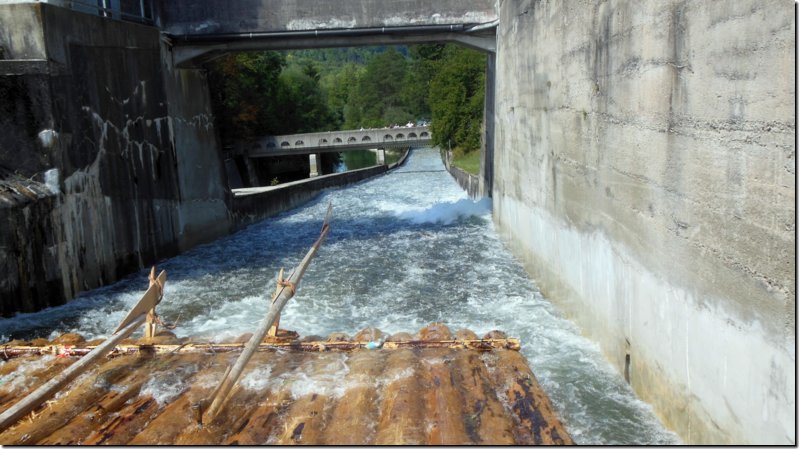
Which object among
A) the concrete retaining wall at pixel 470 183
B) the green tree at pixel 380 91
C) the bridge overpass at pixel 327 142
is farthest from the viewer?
the green tree at pixel 380 91

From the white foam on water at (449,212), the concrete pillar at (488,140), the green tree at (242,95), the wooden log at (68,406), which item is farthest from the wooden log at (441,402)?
the green tree at (242,95)

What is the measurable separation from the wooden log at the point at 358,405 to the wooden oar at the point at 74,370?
1844 millimetres

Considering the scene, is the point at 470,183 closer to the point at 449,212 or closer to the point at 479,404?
the point at 449,212

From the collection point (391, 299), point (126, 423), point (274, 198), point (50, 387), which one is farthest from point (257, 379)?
point (274, 198)

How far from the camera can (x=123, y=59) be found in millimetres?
12750

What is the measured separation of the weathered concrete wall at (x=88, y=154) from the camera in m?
9.88

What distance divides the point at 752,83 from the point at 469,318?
5.78m

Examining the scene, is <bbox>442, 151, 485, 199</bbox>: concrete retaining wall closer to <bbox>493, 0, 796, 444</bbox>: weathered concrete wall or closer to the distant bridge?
<bbox>493, 0, 796, 444</bbox>: weathered concrete wall

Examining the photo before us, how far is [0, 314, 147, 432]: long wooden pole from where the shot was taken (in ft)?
13.3

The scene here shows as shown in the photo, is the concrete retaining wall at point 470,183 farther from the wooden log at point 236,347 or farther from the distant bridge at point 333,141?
the wooden log at point 236,347

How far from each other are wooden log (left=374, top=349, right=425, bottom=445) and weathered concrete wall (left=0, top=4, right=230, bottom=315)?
6.62 m

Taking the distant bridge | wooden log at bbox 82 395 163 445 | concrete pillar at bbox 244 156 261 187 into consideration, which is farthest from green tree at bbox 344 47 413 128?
wooden log at bbox 82 395 163 445

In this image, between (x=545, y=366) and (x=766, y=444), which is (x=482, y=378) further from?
(x=545, y=366)

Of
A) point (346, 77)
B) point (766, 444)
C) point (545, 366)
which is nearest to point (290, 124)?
point (545, 366)
